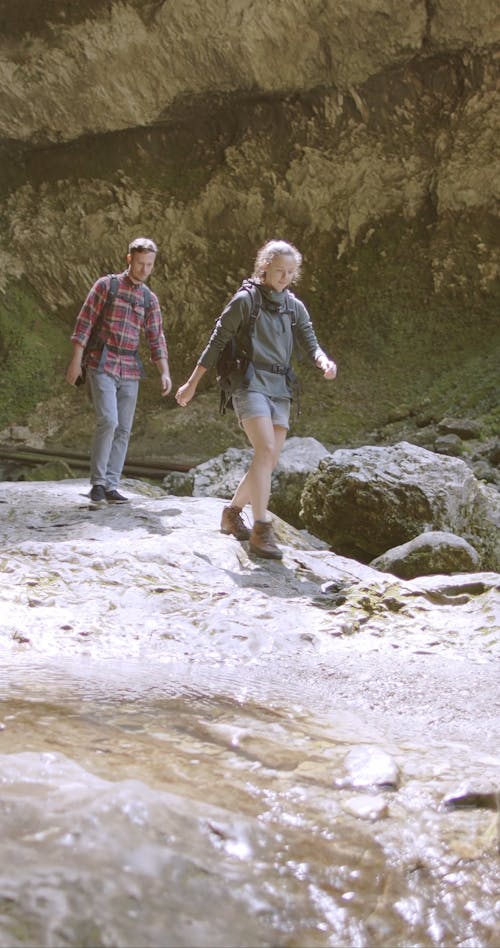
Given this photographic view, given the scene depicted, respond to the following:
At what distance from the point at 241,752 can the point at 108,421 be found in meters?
4.00

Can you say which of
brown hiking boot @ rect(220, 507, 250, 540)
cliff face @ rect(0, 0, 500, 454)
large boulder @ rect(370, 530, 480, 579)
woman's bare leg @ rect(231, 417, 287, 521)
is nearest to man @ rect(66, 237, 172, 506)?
brown hiking boot @ rect(220, 507, 250, 540)

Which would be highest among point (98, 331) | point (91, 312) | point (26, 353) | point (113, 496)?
point (26, 353)

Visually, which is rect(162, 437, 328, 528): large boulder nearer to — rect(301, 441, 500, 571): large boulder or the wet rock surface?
rect(301, 441, 500, 571): large boulder

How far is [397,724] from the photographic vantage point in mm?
2350

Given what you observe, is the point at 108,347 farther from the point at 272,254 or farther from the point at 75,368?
the point at 272,254

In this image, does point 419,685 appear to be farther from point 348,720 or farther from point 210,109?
point 210,109

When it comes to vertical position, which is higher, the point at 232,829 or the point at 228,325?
the point at 228,325

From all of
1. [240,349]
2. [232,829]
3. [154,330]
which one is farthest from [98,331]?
[232,829]

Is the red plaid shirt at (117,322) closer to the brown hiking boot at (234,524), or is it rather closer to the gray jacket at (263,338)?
the gray jacket at (263,338)

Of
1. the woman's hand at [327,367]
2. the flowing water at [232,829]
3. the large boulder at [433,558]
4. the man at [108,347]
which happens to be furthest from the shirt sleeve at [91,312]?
the flowing water at [232,829]

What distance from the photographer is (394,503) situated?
5344mm

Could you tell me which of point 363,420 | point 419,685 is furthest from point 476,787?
point 363,420

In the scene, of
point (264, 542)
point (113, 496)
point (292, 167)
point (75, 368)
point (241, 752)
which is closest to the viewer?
point (241, 752)

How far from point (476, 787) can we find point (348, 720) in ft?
1.90
